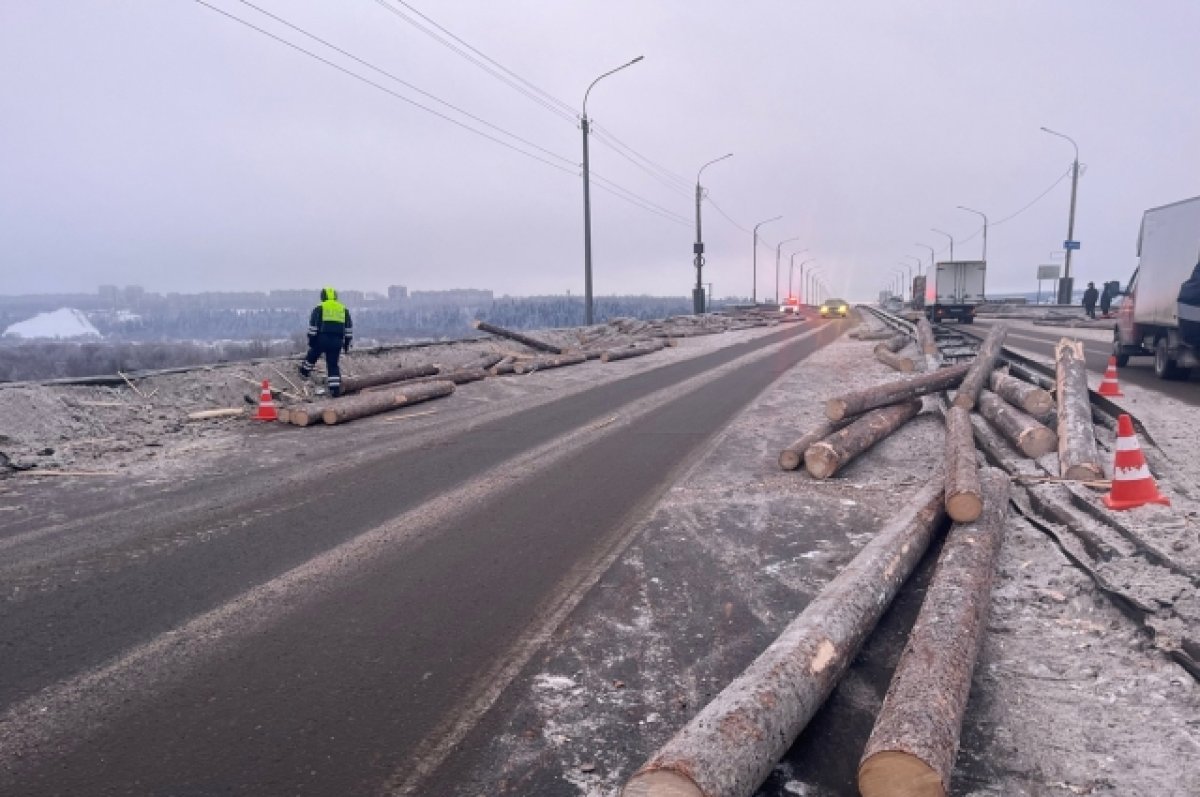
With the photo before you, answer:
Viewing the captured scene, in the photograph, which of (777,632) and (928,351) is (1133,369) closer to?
(928,351)

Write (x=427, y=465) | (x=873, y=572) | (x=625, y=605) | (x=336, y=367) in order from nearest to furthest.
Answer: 1. (x=873, y=572)
2. (x=625, y=605)
3. (x=427, y=465)
4. (x=336, y=367)

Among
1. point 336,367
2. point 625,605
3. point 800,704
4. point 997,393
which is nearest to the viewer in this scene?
point 800,704

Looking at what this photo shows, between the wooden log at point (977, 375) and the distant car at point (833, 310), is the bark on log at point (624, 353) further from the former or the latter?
the distant car at point (833, 310)

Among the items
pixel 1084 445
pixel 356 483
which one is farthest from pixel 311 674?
pixel 1084 445

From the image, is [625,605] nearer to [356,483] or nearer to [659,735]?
[659,735]

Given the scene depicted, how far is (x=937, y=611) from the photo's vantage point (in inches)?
157

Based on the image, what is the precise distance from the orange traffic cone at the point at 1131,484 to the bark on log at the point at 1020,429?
1.96m

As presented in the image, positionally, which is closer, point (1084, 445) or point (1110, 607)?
point (1110, 607)

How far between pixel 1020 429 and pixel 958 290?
121ft

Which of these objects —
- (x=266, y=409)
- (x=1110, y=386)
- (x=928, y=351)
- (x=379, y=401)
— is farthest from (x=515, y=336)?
(x=1110, y=386)

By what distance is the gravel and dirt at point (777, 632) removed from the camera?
10.2 ft

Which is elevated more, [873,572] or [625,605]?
[873,572]

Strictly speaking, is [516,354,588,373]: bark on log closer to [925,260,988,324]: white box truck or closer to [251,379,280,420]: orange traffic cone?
[251,379,280,420]: orange traffic cone

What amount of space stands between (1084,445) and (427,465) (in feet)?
22.2
